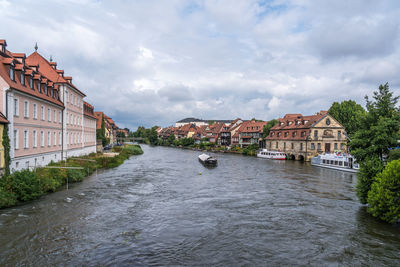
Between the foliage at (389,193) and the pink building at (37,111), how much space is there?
Answer: 23652 millimetres

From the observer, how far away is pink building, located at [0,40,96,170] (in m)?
20.6

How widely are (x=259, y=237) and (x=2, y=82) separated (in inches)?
766

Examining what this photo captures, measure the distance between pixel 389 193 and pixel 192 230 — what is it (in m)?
10.2

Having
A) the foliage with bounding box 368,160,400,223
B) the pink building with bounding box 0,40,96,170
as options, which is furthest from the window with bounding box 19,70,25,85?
the foliage with bounding box 368,160,400,223

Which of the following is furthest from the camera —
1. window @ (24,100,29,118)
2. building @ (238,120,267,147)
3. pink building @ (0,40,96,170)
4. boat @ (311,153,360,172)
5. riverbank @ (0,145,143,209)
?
building @ (238,120,267,147)

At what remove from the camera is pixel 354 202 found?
21.3m

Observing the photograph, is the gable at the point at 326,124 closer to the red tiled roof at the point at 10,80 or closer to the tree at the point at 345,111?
the tree at the point at 345,111

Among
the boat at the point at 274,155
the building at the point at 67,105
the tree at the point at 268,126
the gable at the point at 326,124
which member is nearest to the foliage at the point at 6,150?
the building at the point at 67,105

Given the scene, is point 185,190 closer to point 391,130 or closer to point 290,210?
point 290,210

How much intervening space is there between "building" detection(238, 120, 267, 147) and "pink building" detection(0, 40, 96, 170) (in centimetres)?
5189

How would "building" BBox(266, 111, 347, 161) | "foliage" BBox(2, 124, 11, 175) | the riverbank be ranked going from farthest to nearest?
"building" BBox(266, 111, 347, 161), "foliage" BBox(2, 124, 11, 175), the riverbank

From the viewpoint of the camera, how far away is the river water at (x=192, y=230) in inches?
457

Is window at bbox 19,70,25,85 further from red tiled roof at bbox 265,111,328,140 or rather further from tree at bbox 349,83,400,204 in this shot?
red tiled roof at bbox 265,111,328,140

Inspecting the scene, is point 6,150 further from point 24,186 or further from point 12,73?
point 12,73
